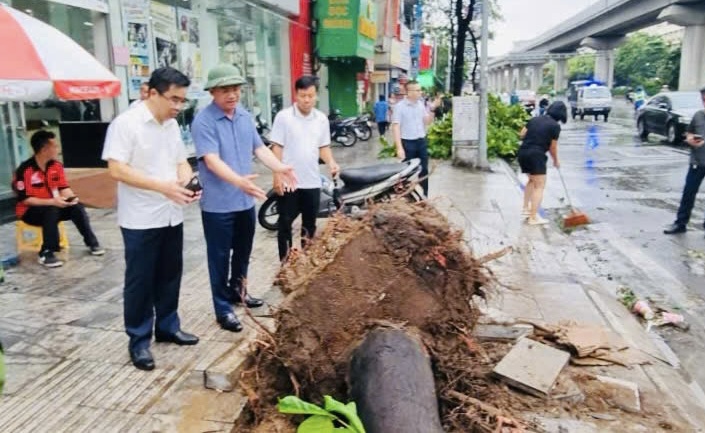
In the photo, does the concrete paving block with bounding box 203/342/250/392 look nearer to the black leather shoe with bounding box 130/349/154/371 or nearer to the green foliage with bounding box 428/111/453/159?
the black leather shoe with bounding box 130/349/154/371

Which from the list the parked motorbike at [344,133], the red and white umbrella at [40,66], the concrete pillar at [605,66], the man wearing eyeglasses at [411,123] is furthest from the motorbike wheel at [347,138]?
the concrete pillar at [605,66]

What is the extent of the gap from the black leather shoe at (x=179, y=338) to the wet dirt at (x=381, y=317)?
0.76 m

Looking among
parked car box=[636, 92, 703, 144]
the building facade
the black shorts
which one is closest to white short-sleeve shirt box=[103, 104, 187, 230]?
the black shorts

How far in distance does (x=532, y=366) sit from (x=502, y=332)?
63 cm

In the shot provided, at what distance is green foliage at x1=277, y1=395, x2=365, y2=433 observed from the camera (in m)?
2.84

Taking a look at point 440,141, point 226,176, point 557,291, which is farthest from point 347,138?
point 226,176

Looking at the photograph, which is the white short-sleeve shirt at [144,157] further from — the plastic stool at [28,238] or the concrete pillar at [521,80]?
the concrete pillar at [521,80]

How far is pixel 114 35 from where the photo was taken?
33.1 feet

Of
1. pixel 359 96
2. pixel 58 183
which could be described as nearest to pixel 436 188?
pixel 58 183

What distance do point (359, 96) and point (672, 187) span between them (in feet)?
56.0

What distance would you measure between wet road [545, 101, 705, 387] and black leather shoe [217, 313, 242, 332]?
319cm

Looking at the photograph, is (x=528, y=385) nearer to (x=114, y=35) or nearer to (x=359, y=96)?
(x=114, y=35)

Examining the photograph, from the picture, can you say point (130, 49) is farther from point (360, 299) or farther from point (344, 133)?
point (344, 133)

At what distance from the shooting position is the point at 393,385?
2.89m
